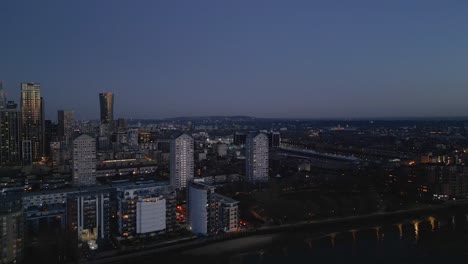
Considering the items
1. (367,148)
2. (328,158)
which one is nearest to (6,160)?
(328,158)

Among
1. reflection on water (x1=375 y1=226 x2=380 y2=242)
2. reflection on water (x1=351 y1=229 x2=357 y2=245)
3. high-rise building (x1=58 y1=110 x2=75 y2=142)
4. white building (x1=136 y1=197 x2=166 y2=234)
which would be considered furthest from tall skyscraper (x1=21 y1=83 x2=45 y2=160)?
reflection on water (x1=375 y1=226 x2=380 y2=242)

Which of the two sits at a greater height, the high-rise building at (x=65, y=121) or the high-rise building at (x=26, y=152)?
the high-rise building at (x=65, y=121)

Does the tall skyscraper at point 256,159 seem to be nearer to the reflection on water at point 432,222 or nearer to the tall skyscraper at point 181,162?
the tall skyscraper at point 181,162

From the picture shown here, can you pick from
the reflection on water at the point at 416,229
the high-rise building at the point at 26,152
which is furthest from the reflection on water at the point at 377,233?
the high-rise building at the point at 26,152

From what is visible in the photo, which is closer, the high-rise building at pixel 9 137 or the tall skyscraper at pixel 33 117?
the high-rise building at pixel 9 137

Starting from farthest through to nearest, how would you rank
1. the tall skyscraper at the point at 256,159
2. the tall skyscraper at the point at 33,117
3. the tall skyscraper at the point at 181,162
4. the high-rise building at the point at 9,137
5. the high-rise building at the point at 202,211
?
1. the tall skyscraper at the point at 33,117
2. the high-rise building at the point at 9,137
3. the tall skyscraper at the point at 256,159
4. the tall skyscraper at the point at 181,162
5. the high-rise building at the point at 202,211

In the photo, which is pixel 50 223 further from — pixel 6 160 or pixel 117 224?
pixel 6 160

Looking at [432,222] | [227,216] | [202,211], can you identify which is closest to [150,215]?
[202,211]

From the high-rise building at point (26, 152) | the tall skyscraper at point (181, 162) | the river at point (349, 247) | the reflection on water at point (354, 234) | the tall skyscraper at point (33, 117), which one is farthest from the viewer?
the tall skyscraper at point (33, 117)
